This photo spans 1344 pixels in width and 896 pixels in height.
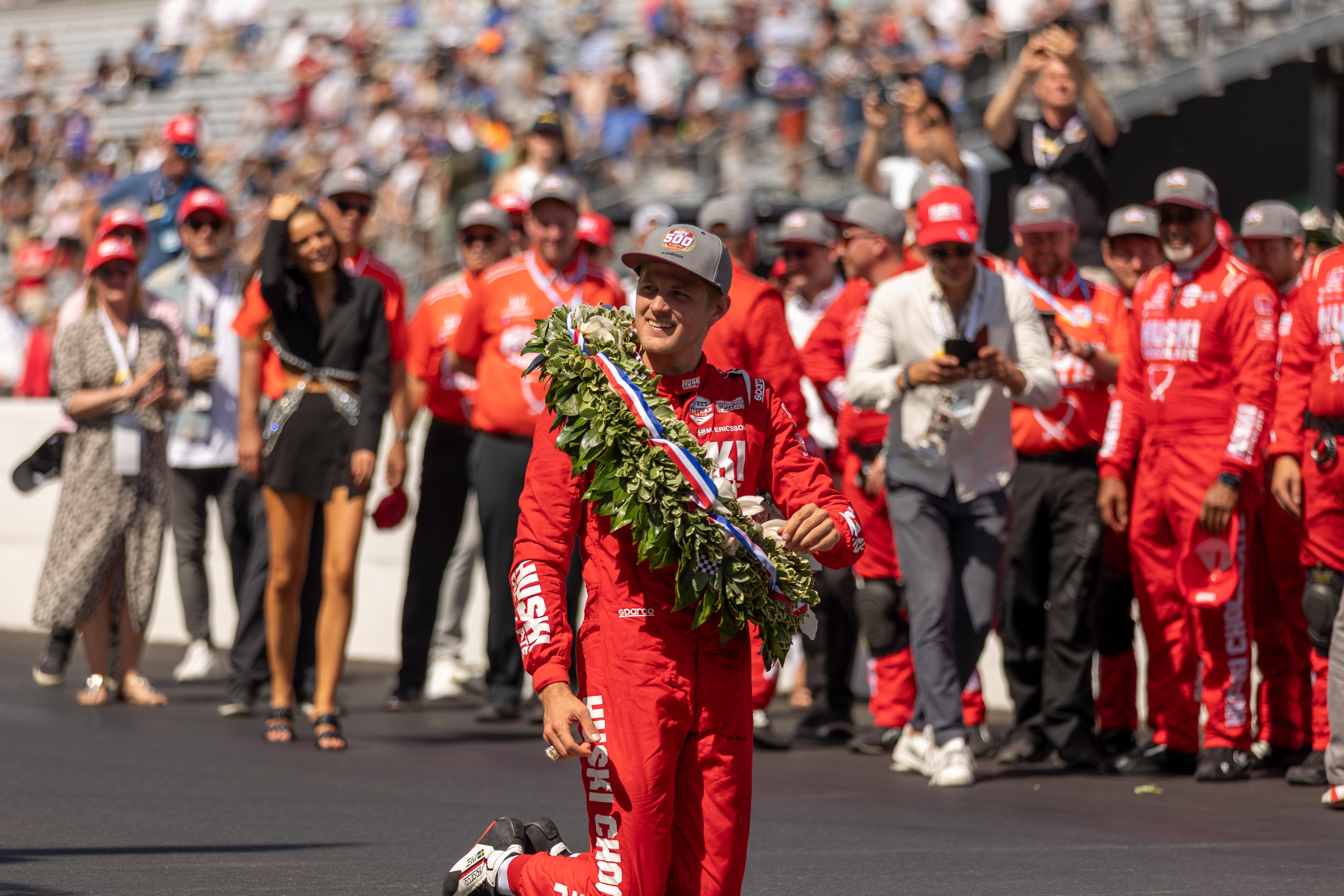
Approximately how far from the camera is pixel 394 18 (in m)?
26.9

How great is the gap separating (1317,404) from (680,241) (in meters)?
3.93

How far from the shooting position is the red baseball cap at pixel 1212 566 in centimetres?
802

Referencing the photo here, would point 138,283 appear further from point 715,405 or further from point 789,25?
point 789,25

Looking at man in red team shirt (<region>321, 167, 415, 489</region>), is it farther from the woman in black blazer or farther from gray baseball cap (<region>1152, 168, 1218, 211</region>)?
gray baseball cap (<region>1152, 168, 1218, 211</region>)

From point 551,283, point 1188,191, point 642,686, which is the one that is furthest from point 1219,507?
point 642,686

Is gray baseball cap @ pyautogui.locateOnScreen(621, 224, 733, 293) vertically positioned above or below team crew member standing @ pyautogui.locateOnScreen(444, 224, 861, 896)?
above

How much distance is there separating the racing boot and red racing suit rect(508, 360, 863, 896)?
3.84m

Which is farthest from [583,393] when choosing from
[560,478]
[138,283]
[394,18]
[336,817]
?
[394,18]

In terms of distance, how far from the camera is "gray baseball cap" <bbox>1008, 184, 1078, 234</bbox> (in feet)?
28.5

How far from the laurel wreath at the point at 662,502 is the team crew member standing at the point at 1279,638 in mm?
4193

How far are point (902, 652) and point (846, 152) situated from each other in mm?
10063

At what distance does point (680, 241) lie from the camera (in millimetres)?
4809

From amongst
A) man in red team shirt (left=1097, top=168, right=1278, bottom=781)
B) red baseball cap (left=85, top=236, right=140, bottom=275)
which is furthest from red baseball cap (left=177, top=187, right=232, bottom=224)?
man in red team shirt (left=1097, top=168, right=1278, bottom=781)

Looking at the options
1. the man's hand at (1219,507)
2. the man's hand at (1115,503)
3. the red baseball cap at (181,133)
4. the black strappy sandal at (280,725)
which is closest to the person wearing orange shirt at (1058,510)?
the man's hand at (1115,503)
